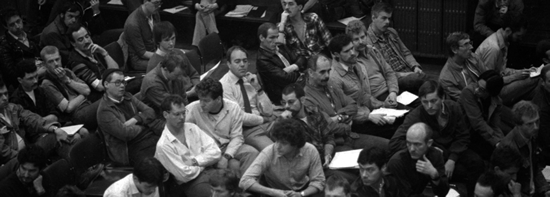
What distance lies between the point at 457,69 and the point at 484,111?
0.75 metres

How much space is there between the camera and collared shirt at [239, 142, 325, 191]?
21.2 feet

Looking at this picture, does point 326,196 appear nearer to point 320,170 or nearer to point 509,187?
point 320,170

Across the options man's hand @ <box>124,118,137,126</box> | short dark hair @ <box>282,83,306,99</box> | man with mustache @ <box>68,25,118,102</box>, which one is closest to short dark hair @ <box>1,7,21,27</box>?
man with mustache @ <box>68,25,118,102</box>

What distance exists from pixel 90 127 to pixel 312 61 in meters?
1.96

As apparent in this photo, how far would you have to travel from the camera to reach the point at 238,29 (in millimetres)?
10984

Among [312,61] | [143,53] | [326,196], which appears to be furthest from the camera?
[143,53]

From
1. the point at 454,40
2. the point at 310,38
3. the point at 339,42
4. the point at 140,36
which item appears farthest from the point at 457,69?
the point at 140,36

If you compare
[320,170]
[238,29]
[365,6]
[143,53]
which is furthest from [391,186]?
[238,29]

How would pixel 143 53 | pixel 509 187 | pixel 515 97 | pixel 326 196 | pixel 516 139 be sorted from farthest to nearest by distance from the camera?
pixel 143 53
pixel 515 97
pixel 516 139
pixel 509 187
pixel 326 196

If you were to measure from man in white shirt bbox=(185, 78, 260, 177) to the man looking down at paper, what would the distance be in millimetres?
1191

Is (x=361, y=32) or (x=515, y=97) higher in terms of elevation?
(x=361, y=32)

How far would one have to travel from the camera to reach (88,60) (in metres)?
8.39

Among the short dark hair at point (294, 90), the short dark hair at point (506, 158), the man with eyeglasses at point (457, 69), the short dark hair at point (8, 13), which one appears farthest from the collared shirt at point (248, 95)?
the short dark hair at point (8, 13)

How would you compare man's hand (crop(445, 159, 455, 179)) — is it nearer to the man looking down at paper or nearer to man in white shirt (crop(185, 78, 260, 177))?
the man looking down at paper
